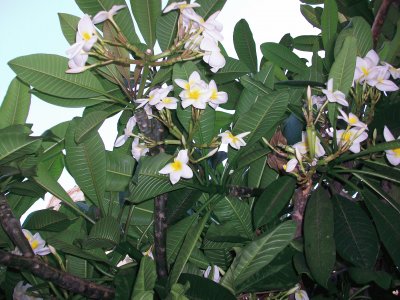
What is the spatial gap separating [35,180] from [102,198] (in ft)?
0.50

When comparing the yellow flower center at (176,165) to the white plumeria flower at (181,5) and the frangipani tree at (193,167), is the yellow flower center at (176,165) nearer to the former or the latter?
the frangipani tree at (193,167)

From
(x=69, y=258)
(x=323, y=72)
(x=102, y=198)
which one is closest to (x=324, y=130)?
(x=323, y=72)

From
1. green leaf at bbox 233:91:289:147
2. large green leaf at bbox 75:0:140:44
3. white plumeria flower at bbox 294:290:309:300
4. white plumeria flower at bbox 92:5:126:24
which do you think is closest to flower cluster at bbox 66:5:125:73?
white plumeria flower at bbox 92:5:126:24

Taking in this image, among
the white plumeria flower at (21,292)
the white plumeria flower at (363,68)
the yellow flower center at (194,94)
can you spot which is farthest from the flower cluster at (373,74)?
the white plumeria flower at (21,292)

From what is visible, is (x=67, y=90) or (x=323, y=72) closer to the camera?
(x=67, y=90)

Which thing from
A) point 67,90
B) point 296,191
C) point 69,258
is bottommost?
point 69,258

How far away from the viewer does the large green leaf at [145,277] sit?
84cm

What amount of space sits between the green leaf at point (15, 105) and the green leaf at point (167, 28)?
0.34m

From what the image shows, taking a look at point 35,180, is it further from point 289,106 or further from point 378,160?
point 378,160

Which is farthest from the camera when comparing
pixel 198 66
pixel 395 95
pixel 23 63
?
pixel 395 95

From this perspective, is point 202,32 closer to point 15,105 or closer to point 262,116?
point 262,116

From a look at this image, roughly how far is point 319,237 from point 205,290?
235 millimetres

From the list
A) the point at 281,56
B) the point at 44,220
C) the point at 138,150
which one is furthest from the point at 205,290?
the point at 281,56

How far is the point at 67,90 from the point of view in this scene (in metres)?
1.08
